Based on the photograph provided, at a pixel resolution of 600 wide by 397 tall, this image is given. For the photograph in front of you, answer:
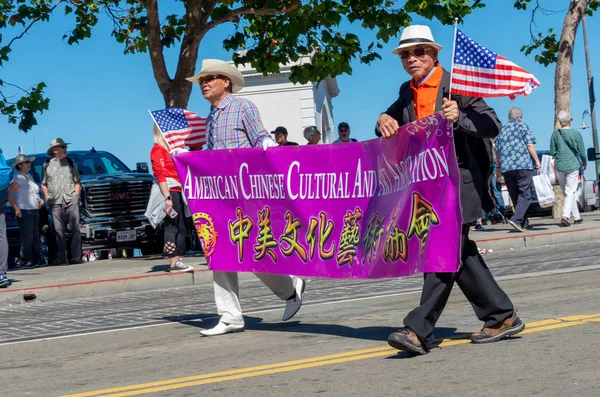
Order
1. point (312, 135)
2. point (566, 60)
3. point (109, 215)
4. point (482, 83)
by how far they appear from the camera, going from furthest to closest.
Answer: point (566, 60), point (109, 215), point (312, 135), point (482, 83)

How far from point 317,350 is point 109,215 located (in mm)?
14372

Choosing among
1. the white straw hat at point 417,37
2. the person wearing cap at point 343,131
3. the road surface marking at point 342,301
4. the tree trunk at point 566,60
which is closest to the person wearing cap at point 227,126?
the road surface marking at point 342,301

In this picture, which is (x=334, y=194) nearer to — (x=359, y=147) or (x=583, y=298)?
(x=359, y=147)

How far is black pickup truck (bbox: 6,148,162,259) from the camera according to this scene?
21094mm

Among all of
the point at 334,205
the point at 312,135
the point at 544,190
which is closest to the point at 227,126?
the point at 334,205

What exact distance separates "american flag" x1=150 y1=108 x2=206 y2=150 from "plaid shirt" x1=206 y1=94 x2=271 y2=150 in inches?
49.4

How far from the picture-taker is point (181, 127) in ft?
34.4

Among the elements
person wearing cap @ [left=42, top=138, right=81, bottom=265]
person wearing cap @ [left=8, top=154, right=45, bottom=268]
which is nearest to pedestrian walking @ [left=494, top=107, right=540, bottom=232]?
person wearing cap @ [left=42, top=138, right=81, bottom=265]

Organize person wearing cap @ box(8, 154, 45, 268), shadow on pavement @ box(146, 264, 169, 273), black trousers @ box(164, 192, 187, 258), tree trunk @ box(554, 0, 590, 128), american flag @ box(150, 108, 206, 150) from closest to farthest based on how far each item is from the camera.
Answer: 1. american flag @ box(150, 108, 206, 150)
2. black trousers @ box(164, 192, 187, 258)
3. shadow on pavement @ box(146, 264, 169, 273)
4. person wearing cap @ box(8, 154, 45, 268)
5. tree trunk @ box(554, 0, 590, 128)

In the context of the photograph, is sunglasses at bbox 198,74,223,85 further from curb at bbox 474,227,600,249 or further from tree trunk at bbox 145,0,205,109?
tree trunk at bbox 145,0,205,109

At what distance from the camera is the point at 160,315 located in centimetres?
1118

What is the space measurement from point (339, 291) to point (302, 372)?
5.49 meters

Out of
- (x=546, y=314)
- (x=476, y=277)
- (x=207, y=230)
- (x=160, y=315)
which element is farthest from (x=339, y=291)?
(x=476, y=277)

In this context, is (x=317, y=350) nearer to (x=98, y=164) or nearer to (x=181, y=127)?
(x=181, y=127)
